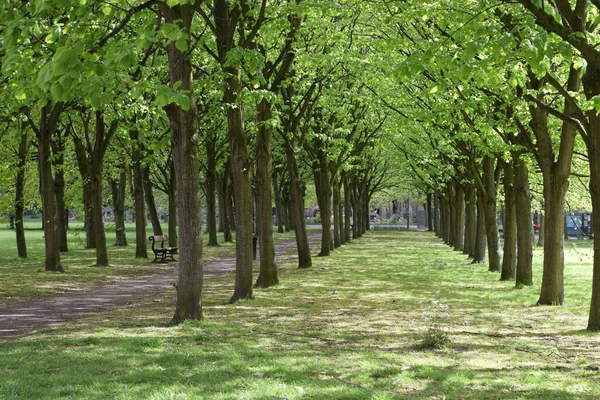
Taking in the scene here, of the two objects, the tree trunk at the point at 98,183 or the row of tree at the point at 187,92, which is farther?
the tree trunk at the point at 98,183

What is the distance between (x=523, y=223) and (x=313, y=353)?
1086 centimetres

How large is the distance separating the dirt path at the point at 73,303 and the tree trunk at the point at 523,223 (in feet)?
31.1

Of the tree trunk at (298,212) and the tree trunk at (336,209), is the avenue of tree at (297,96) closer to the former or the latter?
the tree trunk at (298,212)

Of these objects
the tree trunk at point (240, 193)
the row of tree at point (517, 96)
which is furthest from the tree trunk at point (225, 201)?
the tree trunk at point (240, 193)

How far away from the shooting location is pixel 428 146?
95.6 ft

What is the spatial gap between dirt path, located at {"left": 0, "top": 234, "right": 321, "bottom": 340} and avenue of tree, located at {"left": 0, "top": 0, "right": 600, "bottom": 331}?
295 centimetres

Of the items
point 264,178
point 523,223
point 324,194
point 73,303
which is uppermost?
point 264,178

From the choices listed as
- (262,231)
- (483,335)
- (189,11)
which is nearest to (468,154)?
(262,231)

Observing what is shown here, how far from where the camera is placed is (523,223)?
58.0ft

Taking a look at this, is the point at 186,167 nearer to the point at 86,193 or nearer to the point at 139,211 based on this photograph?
the point at 139,211

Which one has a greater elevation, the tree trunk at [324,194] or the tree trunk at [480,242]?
the tree trunk at [324,194]

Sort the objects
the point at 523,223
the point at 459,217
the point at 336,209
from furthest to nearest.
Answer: the point at 336,209
the point at 459,217
the point at 523,223

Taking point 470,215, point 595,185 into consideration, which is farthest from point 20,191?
point 595,185

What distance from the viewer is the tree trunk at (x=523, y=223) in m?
17.8
